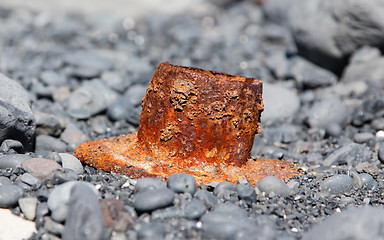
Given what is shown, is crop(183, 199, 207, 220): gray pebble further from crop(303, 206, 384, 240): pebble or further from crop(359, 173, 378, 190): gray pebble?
crop(359, 173, 378, 190): gray pebble

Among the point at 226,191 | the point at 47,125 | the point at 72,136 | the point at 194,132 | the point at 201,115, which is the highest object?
the point at 201,115

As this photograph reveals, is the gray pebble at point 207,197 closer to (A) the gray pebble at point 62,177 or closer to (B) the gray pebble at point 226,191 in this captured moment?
(B) the gray pebble at point 226,191

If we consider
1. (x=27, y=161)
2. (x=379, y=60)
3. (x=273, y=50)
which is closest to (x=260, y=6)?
(x=273, y=50)

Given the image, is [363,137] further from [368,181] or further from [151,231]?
[151,231]

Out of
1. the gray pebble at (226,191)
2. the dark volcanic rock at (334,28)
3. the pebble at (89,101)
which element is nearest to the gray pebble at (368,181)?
the gray pebble at (226,191)

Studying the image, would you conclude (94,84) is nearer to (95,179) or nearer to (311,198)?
(95,179)

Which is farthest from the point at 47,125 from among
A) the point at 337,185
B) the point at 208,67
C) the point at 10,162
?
the point at 208,67
